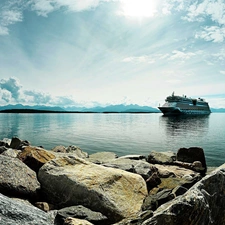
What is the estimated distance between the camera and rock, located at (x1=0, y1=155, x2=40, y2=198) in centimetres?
673

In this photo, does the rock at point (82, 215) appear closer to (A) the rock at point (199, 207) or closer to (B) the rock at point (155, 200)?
(B) the rock at point (155, 200)

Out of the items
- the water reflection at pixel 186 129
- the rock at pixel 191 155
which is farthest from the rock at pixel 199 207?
the water reflection at pixel 186 129

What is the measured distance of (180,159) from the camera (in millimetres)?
19250

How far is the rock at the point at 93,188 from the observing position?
22.0 ft

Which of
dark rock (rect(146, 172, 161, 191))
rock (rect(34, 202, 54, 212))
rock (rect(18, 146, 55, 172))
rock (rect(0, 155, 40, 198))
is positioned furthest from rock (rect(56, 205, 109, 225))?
dark rock (rect(146, 172, 161, 191))

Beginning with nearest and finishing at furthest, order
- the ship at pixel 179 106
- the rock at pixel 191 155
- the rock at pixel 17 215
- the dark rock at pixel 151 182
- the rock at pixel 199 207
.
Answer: the rock at pixel 17 215
the rock at pixel 199 207
the dark rock at pixel 151 182
the rock at pixel 191 155
the ship at pixel 179 106

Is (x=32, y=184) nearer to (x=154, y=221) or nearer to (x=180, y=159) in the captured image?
(x=154, y=221)

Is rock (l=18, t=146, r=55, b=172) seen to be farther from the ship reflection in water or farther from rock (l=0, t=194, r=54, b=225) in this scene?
the ship reflection in water

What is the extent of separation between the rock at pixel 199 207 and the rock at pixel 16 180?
165 inches

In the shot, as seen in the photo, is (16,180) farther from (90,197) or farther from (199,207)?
(199,207)

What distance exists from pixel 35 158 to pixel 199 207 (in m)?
6.61

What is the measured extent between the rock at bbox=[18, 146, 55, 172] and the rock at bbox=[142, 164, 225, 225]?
18.9 ft

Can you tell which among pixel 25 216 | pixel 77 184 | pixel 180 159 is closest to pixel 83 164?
pixel 77 184

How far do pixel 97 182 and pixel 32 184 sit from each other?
6.96 ft
